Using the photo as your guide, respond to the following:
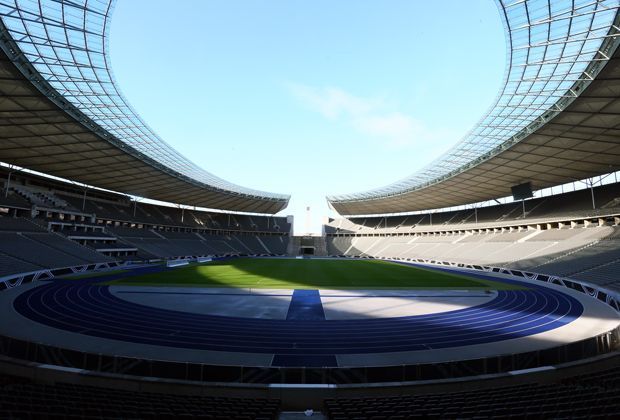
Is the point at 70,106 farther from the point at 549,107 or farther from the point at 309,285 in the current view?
the point at 549,107

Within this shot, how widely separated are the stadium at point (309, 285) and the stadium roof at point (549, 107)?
0.15 m

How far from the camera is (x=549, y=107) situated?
2638 centimetres

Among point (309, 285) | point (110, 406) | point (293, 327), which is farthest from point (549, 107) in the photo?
point (110, 406)

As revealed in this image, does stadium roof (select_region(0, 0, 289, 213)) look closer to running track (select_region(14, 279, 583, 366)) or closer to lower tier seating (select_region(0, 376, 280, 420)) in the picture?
running track (select_region(14, 279, 583, 366))

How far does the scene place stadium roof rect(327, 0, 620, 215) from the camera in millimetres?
18375

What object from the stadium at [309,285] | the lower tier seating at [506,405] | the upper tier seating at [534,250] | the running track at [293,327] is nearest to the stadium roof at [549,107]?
the stadium at [309,285]

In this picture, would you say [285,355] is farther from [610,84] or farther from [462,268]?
[462,268]

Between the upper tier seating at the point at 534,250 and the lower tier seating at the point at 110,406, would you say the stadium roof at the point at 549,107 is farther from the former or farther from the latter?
the lower tier seating at the point at 110,406

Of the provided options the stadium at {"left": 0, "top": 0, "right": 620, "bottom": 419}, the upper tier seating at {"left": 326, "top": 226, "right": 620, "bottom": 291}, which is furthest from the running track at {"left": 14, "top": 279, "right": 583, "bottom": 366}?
→ the upper tier seating at {"left": 326, "top": 226, "right": 620, "bottom": 291}

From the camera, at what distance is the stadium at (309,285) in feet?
29.7

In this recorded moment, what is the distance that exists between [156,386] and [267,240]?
76.3 metres

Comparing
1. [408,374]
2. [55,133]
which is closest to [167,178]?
[55,133]

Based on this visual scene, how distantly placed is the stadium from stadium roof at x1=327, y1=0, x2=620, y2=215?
15 cm

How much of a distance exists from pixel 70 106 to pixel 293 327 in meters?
24.4
